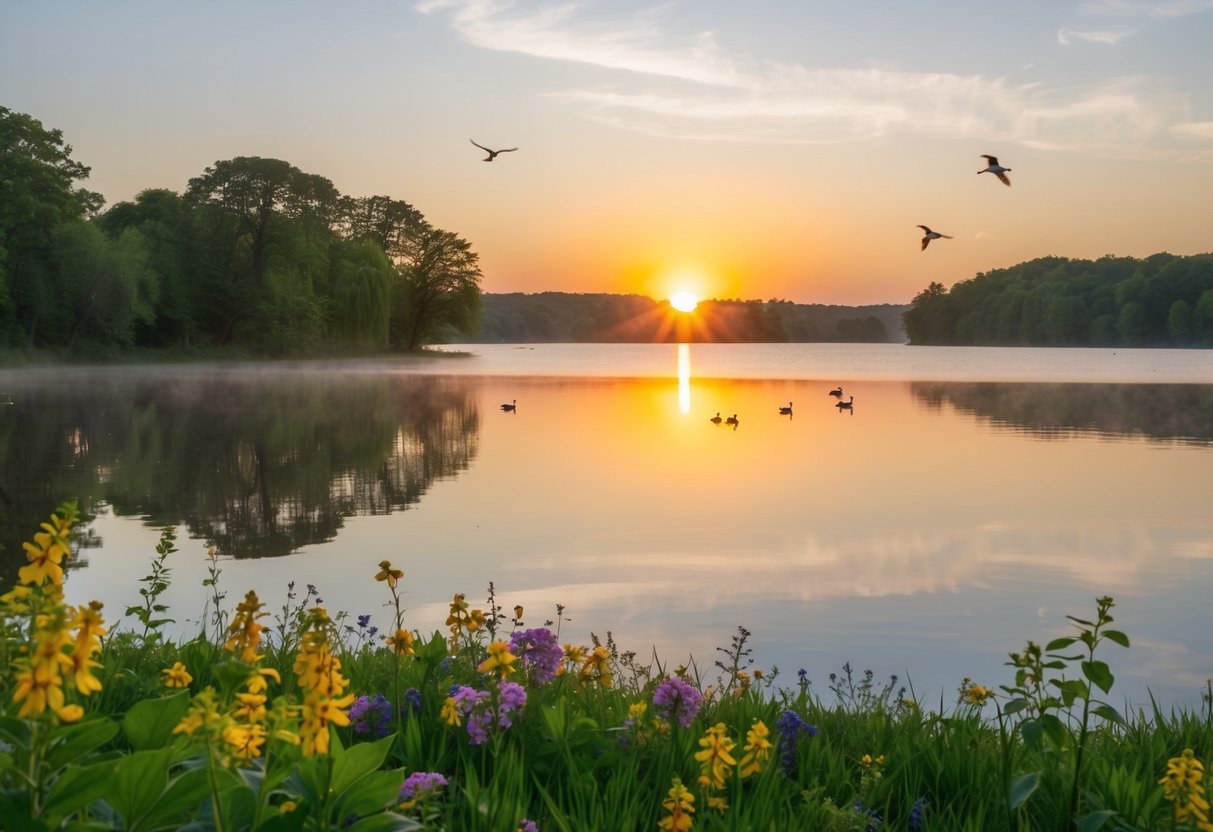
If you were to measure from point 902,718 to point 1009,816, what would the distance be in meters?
1.59

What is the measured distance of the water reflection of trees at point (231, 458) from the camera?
1343 centimetres

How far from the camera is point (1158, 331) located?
5630 inches

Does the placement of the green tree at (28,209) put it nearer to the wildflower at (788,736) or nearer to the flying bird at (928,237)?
the flying bird at (928,237)

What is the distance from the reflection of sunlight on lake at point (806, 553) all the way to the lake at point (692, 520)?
5cm

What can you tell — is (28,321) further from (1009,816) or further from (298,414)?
(1009,816)

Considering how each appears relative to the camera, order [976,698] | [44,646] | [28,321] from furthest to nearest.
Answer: [28,321], [976,698], [44,646]

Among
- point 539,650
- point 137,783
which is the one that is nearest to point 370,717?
point 539,650

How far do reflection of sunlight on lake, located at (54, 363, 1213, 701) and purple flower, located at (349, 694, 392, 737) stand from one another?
3.35 m

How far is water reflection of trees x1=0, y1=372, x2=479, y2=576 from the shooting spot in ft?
44.1

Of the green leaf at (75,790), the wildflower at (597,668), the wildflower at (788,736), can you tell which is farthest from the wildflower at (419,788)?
the wildflower at (788,736)

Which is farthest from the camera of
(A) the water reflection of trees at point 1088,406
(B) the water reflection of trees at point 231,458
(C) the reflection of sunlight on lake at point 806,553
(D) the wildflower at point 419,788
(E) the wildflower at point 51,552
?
(A) the water reflection of trees at point 1088,406

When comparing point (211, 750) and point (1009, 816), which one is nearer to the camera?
point (211, 750)

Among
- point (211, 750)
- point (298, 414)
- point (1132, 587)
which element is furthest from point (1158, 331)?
point (211, 750)

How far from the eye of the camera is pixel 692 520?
14.3 m
